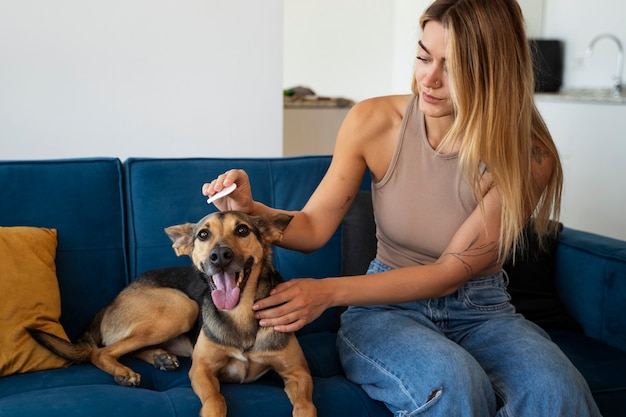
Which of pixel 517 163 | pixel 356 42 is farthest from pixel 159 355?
pixel 356 42

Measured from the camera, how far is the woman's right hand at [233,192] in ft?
5.81

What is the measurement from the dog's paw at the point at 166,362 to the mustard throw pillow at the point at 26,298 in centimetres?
25

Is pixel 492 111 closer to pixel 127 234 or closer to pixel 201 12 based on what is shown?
pixel 127 234

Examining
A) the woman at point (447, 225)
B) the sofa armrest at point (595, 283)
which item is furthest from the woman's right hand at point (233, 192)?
the sofa armrest at point (595, 283)

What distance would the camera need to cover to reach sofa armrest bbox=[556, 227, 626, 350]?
94.0 inches

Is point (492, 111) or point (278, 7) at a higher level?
point (278, 7)

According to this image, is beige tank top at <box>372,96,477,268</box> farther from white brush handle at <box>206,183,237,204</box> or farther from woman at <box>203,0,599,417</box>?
white brush handle at <box>206,183,237,204</box>

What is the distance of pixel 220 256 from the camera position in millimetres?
1771

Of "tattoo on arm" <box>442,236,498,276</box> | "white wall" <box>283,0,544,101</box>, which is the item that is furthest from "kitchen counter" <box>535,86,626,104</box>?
"tattoo on arm" <box>442,236,498,276</box>

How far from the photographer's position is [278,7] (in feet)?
11.0

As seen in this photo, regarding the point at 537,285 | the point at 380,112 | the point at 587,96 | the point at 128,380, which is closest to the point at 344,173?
the point at 380,112

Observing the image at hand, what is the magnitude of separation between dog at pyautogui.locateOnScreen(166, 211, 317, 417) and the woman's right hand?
36 mm

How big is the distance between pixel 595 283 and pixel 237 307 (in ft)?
4.19

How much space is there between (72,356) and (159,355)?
0.25 m
